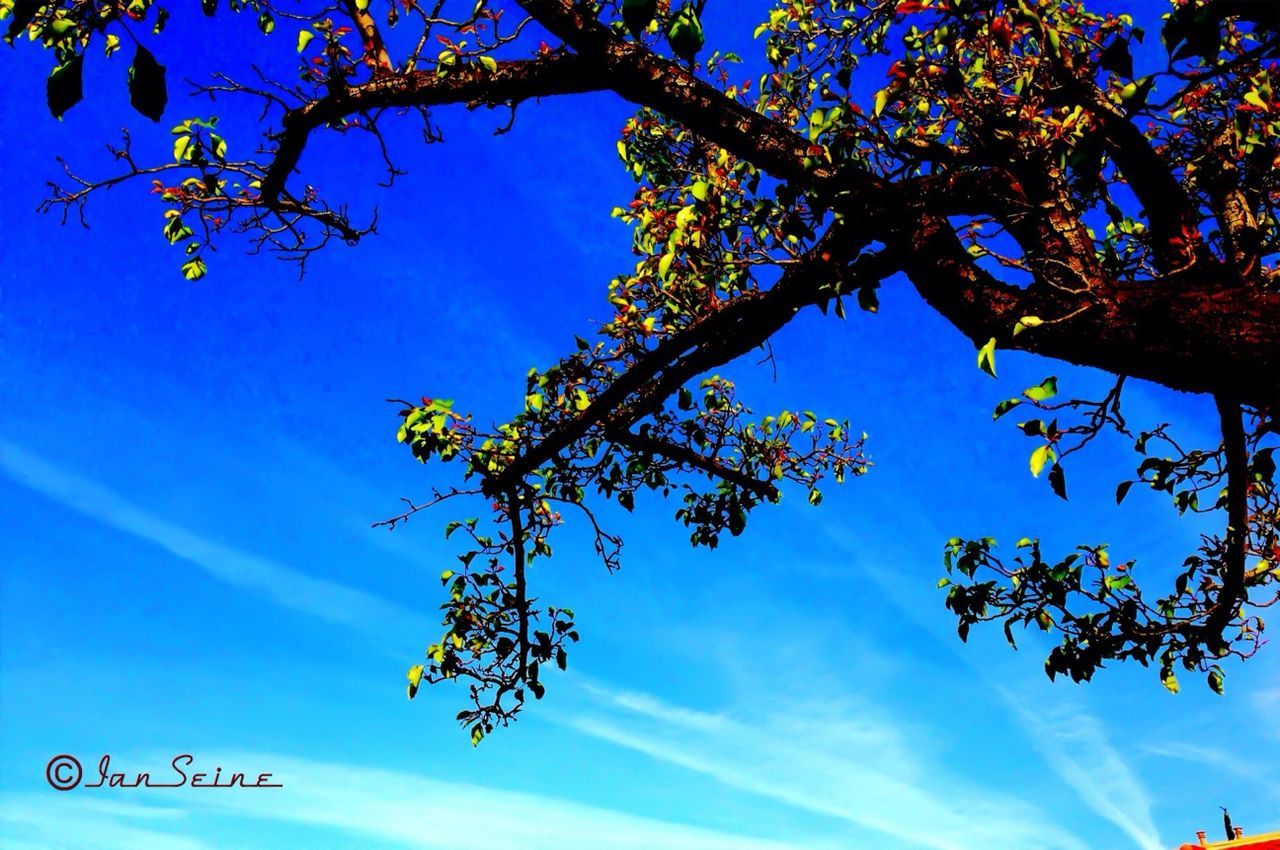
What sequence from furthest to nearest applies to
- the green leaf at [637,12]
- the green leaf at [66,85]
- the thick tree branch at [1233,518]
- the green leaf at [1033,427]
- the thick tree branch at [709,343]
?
1. the thick tree branch at [1233,518]
2. the thick tree branch at [709,343]
3. the green leaf at [1033,427]
4. the green leaf at [637,12]
5. the green leaf at [66,85]

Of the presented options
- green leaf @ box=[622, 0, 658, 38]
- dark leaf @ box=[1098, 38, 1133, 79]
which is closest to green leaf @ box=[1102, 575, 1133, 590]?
dark leaf @ box=[1098, 38, 1133, 79]

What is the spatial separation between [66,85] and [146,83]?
155 millimetres

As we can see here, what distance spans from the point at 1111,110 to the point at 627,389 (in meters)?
3.25

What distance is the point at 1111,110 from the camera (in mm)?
4535

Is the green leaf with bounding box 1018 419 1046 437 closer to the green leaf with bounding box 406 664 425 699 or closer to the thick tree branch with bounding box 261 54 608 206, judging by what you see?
the thick tree branch with bounding box 261 54 608 206

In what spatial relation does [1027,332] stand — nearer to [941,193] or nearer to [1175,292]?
[1175,292]

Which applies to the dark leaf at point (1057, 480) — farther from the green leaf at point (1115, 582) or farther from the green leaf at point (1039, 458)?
the green leaf at point (1115, 582)

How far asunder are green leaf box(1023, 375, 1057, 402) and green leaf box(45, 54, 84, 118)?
3413 mm

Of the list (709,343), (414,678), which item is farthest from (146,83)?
(414,678)

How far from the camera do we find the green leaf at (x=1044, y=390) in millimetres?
3521

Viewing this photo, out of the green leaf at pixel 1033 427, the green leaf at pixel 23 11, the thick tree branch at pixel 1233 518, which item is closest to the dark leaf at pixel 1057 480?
the green leaf at pixel 1033 427

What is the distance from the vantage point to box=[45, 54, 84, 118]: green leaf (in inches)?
72.2

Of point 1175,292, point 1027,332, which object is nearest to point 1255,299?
point 1175,292

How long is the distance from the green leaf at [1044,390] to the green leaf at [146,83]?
326 centimetres
